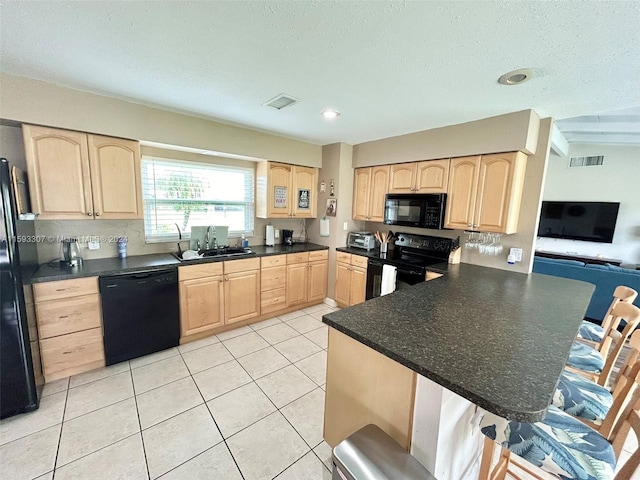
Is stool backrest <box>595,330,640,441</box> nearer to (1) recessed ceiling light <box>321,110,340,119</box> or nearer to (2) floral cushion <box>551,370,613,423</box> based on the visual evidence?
(2) floral cushion <box>551,370,613,423</box>

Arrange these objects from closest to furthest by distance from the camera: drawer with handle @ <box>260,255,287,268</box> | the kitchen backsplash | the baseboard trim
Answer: the kitchen backsplash < drawer with handle @ <box>260,255,287,268</box> < the baseboard trim

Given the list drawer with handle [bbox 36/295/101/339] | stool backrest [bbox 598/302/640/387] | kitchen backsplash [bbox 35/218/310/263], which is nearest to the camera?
stool backrest [bbox 598/302/640/387]

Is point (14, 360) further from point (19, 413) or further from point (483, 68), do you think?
point (483, 68)

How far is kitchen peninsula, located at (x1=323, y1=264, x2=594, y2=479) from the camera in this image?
0.91m

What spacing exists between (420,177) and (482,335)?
7.65 ft

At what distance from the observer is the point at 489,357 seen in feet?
3.47

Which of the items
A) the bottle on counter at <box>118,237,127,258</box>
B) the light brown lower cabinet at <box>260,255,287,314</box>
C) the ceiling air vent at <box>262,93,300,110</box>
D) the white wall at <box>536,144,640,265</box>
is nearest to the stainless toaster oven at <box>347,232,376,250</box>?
the light brown lower cabinet at <box>260,255,287,314</box>

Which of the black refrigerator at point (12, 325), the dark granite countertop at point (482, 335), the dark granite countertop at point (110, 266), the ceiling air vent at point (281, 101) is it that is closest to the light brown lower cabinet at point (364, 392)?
the dark granite countertop at point (482, 335)

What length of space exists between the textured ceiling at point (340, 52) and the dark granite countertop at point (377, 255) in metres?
1.52

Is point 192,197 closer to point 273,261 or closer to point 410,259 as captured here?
point 273,261

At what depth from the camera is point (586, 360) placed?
5.15 ft

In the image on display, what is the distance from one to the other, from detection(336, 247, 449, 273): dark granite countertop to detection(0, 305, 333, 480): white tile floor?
4.77 feet

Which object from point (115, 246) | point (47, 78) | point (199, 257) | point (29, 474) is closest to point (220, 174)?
point (199, 257)

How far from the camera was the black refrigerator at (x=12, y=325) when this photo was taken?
169 centimetres
